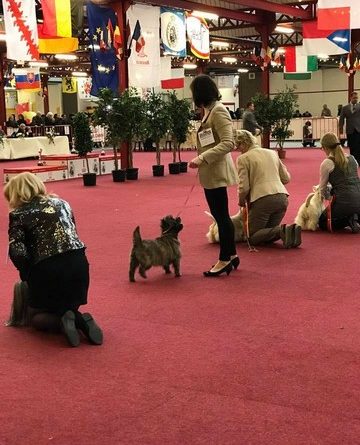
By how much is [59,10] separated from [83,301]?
9154 mm

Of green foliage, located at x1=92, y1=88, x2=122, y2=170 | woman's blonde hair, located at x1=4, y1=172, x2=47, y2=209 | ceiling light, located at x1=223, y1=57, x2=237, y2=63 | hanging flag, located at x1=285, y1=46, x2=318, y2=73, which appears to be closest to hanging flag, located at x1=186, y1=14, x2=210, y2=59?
green foliage, located at x1=92, y1=88, x2=122, y2=170

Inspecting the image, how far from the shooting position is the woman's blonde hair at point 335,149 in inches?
243

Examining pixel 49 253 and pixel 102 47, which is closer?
pixel 49 253

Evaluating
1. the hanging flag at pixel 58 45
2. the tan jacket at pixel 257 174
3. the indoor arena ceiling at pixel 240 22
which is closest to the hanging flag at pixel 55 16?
the indoor arena ceiling at pixel 240 22

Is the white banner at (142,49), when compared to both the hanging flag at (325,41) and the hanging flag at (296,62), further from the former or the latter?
the hanging flag at (296,62)

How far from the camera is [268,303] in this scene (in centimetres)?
411

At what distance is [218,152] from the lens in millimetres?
4527

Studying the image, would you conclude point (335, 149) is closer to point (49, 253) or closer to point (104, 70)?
point (49, 253)

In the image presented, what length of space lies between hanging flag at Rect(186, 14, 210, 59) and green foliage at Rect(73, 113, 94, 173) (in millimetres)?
5622

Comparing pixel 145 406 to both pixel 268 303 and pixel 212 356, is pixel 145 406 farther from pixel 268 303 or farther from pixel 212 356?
pixel 268 303

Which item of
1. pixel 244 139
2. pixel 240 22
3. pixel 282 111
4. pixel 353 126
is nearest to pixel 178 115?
pixel 353 126

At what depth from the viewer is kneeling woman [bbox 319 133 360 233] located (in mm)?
6227

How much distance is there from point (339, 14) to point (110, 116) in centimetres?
515

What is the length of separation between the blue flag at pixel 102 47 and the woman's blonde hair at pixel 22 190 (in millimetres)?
10825
